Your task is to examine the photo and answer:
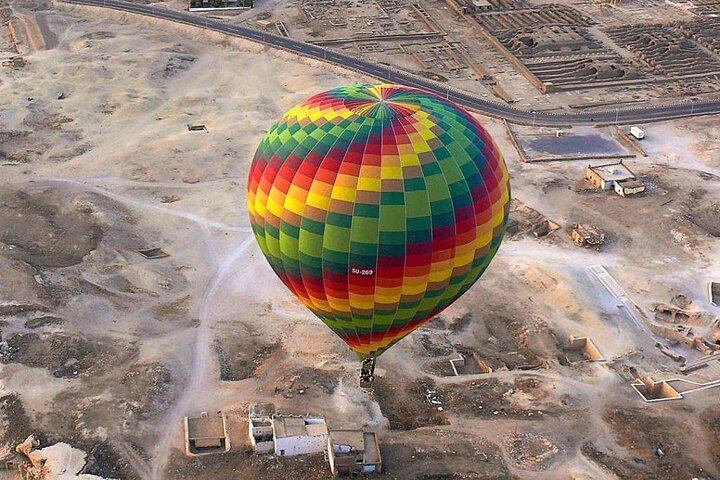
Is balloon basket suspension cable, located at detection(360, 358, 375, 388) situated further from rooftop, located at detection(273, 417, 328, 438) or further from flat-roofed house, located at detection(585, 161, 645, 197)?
flat-roofed house, located at detection(585, 161, 645, 197)

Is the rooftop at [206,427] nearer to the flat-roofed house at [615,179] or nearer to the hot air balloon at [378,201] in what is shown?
the hot air balloon at [378,201]

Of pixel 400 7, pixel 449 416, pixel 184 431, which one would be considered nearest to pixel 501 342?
pixel 449 416

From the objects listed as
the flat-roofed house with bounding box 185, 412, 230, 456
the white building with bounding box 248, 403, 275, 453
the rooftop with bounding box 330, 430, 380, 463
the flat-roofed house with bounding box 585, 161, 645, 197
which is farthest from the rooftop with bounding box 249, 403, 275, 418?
the flat-roofed house with bounding box 585, 161, 645, 197

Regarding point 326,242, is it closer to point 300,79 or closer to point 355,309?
point 355,309

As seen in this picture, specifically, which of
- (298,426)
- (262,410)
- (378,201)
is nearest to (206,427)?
(262,410)

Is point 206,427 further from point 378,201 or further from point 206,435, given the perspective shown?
point 378,201

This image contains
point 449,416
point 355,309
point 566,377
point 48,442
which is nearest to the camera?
point 355,309
